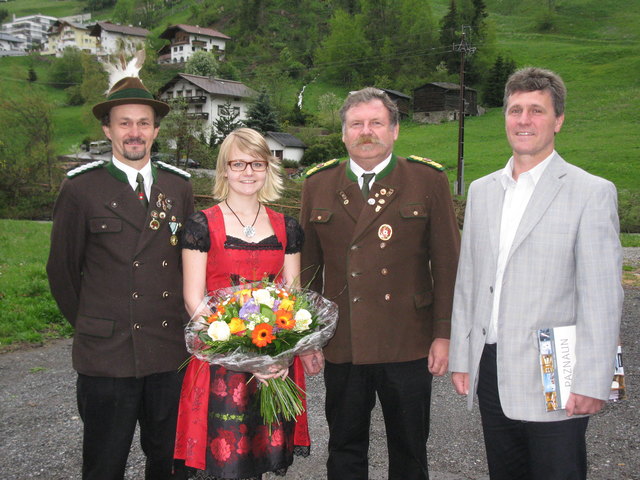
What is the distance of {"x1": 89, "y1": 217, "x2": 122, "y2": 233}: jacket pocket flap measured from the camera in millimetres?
3424

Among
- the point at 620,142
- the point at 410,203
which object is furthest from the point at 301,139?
the point at 410,203

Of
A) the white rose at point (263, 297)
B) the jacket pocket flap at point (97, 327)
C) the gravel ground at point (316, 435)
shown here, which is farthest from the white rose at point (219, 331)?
the gravel ground at point (316, 435)

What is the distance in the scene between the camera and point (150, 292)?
3.51 m

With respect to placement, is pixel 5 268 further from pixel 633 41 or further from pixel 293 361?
pixel 633 41

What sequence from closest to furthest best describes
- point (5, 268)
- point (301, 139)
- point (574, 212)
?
1. point (574, 212)
2. point (5, 268)
3. point (301, 139)

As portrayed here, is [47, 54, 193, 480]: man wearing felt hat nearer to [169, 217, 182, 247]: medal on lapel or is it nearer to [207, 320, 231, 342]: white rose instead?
[169, 217, 182, 247]: medal on lapel

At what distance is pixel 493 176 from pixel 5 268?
39.6 ft

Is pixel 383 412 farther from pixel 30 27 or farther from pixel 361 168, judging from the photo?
pixel 30 27

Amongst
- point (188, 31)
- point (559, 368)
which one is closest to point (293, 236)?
point (559, 368)

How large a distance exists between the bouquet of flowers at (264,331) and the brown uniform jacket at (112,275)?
0.37m

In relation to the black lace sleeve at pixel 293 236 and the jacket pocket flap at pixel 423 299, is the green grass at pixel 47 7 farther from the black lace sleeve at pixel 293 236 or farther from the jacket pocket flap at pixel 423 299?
the jacket pocket flap at pixel 423 299

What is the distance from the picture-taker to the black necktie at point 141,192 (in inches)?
140

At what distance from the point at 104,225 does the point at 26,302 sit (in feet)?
24.8

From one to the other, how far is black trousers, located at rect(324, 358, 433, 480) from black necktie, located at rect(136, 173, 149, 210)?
5.51ft
